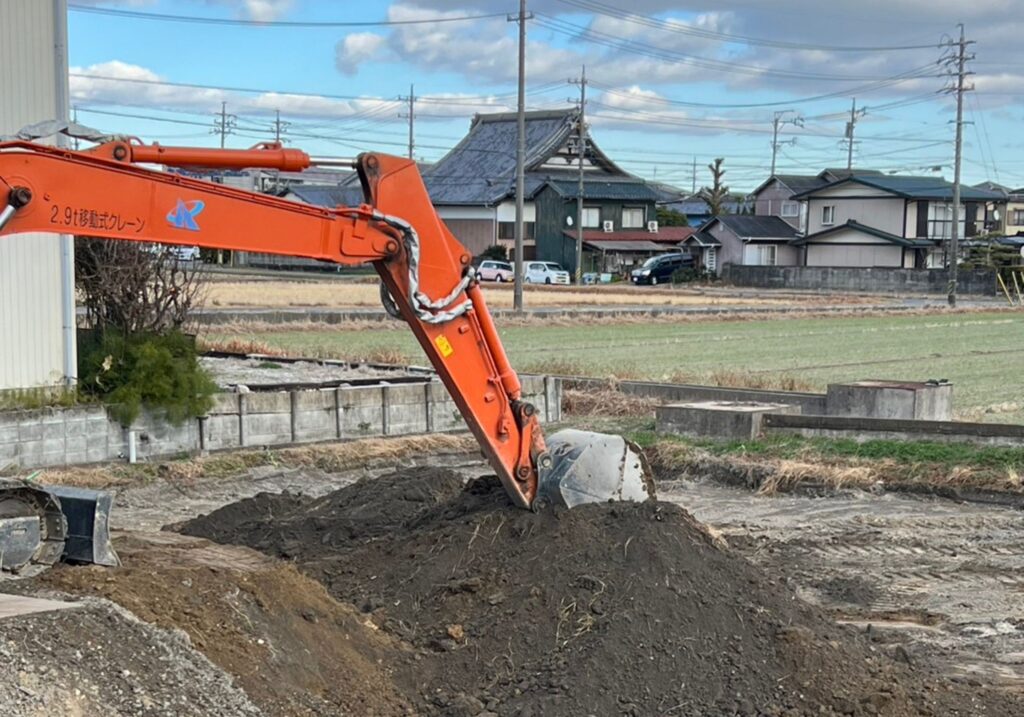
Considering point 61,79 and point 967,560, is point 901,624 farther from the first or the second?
point 61,79

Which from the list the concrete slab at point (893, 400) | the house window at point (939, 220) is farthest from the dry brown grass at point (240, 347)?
the house window at point (939, 220)

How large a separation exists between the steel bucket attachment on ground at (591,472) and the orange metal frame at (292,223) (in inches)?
5.0

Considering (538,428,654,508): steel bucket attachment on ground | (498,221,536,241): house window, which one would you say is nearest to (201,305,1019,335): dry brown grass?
(538,428,654,508): steel bucket attachment on ground

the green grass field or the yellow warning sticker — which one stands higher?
the yellow warning sticker

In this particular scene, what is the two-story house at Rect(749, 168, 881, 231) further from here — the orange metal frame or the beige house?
the orange metal frame

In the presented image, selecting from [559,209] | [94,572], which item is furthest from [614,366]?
[559,209]

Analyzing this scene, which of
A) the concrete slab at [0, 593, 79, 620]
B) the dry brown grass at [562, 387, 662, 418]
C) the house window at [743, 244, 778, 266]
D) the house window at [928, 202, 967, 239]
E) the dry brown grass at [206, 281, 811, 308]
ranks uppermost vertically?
the house window at [928, 202, 967, 239]

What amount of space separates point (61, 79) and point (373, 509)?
19.6ft

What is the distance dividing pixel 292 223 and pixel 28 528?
7.04 feet

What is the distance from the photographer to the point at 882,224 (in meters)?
62.8

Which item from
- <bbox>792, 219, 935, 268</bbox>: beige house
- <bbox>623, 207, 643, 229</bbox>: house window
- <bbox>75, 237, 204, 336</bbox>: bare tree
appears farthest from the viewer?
<bbox>623, 207, 643, 229</bbox>: house window

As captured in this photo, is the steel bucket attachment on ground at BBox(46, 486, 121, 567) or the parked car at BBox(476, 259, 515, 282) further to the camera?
the parked car at BBox(476, 259, 515, 282)

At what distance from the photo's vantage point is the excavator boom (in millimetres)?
6719

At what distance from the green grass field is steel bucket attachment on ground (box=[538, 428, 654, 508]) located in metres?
8.97
